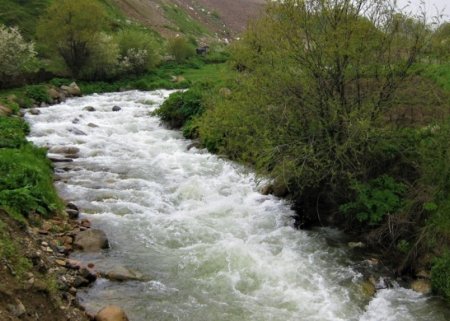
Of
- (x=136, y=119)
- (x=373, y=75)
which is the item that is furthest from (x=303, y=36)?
(x=136, y=119)

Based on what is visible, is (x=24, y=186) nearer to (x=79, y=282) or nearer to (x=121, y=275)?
(x=79, y=282)

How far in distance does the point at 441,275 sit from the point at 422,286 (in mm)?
605

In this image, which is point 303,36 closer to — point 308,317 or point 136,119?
point 308,317

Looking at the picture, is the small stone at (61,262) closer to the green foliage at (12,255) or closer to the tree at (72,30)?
the green foliage at (12,255)

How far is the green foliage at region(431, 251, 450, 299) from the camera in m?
10.4

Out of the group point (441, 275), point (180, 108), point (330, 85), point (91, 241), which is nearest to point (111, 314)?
point (91, 241)

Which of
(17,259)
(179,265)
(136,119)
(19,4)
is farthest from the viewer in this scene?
(19,4)

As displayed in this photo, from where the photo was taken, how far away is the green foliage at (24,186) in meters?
12.6

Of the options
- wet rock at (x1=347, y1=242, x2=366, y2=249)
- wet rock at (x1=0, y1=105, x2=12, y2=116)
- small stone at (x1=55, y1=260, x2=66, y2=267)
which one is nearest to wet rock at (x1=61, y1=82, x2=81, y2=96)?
wet rock at (x1=0, y1=105, x2=12, y2=116)

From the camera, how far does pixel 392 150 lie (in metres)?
13.6

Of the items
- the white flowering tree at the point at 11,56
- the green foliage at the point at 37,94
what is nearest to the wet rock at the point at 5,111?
the green foliage at the point at 37,94

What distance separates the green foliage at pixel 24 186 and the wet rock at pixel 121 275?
303cm

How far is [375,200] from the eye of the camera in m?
12.9

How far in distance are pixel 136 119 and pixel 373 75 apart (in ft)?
57.6
